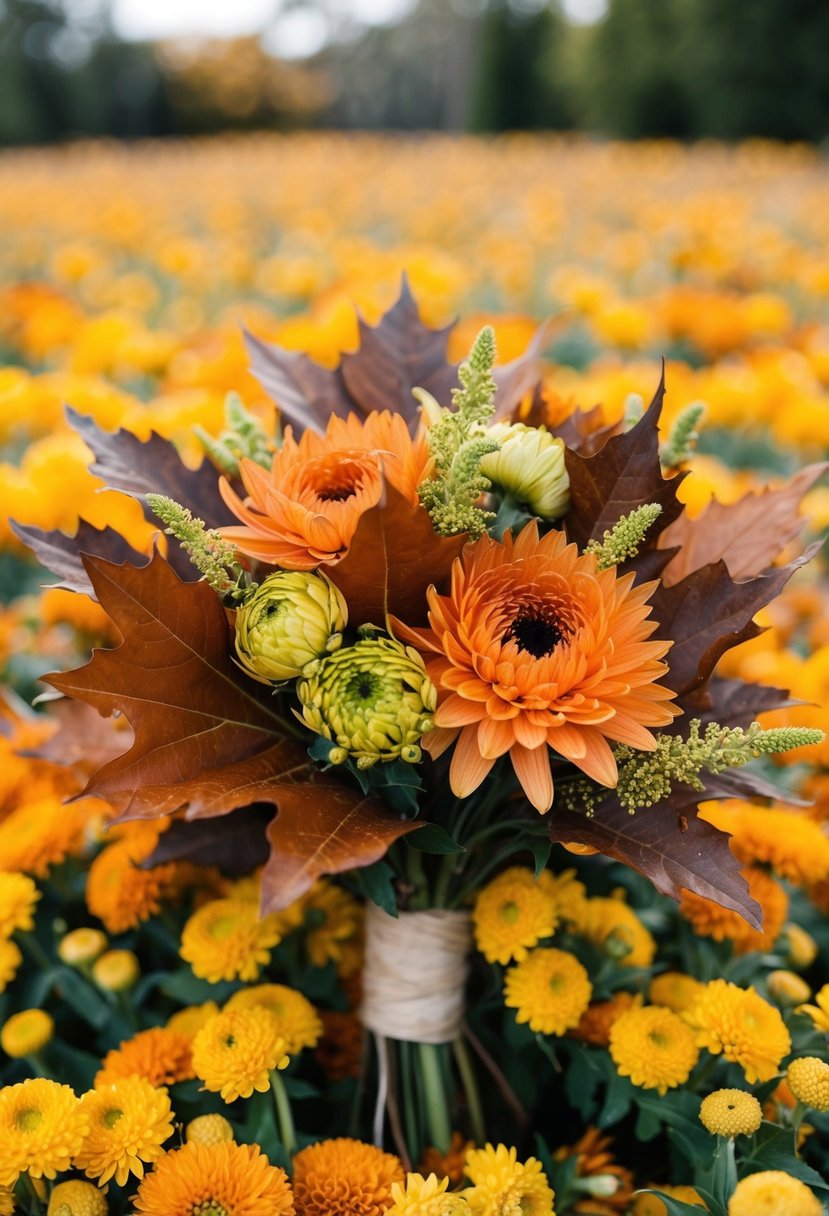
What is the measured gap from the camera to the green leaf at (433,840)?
60cm

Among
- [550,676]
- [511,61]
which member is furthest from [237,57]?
[550,676]

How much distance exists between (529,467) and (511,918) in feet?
1.14

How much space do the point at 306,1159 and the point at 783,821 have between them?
1.63 feet

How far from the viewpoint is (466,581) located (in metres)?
0.59

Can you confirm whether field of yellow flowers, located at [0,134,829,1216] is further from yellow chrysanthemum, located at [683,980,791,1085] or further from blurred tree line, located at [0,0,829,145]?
blurred tree line, located at [0,0,829,145]

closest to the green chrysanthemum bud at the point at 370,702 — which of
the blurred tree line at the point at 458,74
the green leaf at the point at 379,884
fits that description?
the green leaf at the point at 379,884

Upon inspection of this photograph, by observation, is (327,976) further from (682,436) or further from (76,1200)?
(682,436)

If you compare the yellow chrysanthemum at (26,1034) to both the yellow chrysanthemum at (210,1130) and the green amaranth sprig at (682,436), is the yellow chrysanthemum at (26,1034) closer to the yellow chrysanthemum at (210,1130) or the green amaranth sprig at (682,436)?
the yellow chrysanthemum at (210,1130)

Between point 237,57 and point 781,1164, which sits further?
point 237,57

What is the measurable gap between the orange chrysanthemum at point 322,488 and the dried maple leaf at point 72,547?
13 centimetres

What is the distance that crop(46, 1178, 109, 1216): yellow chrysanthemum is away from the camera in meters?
0.65

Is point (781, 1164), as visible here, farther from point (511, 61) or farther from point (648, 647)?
point (511, 61)

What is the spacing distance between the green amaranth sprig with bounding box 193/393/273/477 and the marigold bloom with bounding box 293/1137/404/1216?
1.67 feet

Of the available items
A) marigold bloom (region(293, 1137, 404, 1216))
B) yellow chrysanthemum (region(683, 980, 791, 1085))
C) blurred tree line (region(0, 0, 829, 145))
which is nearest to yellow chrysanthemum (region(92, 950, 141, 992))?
marigold bloom (region(293, 1137, 404, 1216))
